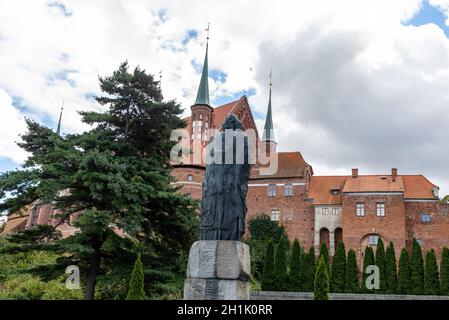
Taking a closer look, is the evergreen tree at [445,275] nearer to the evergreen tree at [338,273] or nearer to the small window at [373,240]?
the evergreen tree at [338,273]

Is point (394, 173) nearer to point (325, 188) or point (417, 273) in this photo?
point (325, 188)

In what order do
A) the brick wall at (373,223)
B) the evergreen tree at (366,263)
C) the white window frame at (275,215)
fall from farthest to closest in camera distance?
the white window frame at (275,215) → the brick wall at (373,223) → the evergreen tree at (366,263)

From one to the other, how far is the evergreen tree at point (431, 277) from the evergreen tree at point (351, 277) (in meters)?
4.09

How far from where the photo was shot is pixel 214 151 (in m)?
8.40

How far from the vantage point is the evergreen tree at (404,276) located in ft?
93.0

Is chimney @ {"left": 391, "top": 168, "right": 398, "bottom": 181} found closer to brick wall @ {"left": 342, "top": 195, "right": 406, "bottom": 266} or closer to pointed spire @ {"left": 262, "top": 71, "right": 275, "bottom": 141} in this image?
brick wall @ {"left": 342, "top": 195, "right": 406, "bottom": 266}

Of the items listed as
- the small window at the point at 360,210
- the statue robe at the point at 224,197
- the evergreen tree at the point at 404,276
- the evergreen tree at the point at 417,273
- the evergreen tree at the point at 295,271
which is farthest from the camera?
the small window at the point at 360,210

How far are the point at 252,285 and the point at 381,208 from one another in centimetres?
1406

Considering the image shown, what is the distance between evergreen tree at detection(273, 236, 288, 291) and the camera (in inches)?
1064

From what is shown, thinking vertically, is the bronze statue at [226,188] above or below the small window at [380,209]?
below

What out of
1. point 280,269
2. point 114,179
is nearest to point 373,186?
point 280,269

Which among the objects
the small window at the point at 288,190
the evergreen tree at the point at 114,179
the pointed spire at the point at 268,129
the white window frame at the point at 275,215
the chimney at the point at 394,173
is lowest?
the evergreen tree at the point at 114,179

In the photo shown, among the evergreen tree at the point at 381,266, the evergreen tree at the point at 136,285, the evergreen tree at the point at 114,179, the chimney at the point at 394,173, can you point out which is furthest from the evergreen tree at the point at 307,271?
the evergreen tree at the point at 136,285
